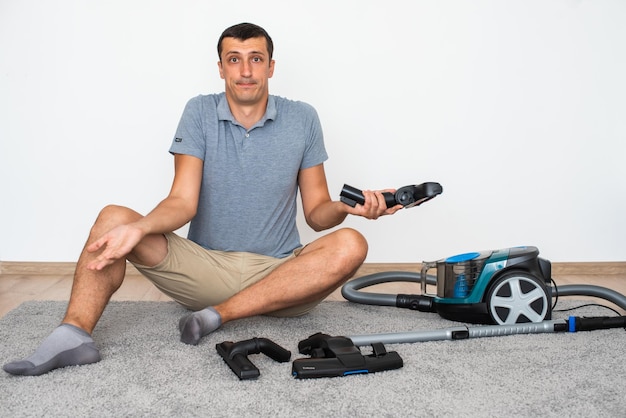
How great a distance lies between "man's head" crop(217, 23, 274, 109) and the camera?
90.4 inches

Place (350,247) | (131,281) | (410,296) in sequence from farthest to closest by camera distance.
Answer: (131,281) → (410,296) → (350,247)

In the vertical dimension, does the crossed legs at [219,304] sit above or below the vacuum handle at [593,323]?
above

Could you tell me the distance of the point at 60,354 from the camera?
5.81 feet

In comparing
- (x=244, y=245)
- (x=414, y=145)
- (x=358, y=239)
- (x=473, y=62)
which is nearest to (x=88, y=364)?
(x=244, y=245)

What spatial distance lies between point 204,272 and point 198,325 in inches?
8.9

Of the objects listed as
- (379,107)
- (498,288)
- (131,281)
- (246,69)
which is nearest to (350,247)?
(498,288)

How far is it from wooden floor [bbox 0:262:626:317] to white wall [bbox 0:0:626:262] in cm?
5

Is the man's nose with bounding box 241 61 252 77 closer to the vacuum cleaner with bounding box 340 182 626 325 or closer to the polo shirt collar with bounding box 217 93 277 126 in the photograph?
the polo shirt collar with bounding box 217 93 277 126

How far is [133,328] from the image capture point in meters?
2.23

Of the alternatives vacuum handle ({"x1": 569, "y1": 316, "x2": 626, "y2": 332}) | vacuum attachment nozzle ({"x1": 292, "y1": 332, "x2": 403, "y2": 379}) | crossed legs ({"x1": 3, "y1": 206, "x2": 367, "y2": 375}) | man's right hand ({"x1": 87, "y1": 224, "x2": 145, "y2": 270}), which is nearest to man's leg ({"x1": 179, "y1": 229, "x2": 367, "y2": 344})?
crossed legs ({"x1": 3, "y1": 206, "x2": 367, "y2": 375})

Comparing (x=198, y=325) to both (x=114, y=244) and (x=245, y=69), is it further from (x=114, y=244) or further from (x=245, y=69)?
(x=245, y=69)

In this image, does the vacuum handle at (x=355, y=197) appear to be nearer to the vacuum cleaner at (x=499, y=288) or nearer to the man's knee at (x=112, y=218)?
the vacuum cleaner at (x=499, y=288)

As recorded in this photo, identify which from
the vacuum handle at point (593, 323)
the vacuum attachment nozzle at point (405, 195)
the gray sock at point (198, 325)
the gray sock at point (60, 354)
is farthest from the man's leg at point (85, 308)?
the vacuum handle at point (593, 323)

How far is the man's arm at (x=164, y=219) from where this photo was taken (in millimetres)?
1833
